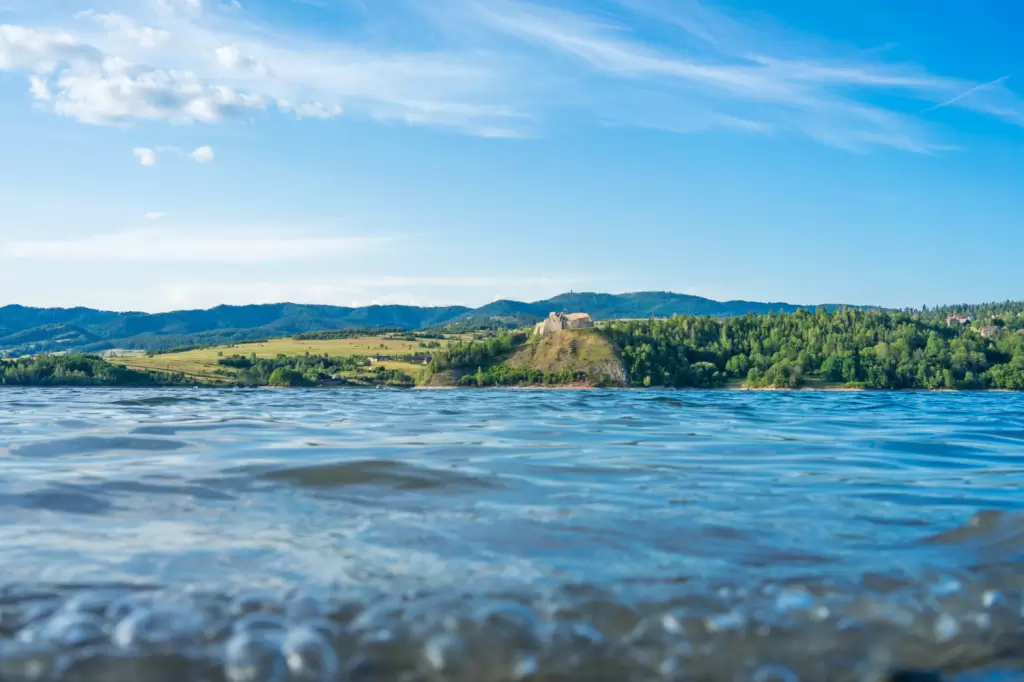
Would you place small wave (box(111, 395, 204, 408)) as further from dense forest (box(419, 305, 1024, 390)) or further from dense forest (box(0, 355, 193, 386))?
dense forest (box(419, 305, 1024, 390))

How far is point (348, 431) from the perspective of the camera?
2406 centimetres

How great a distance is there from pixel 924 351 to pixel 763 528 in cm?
19342

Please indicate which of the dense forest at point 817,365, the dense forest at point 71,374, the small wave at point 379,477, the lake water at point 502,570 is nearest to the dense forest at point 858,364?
the dense forest at point 817,365

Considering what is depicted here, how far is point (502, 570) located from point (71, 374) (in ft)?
382

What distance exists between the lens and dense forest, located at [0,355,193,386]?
9900 cm

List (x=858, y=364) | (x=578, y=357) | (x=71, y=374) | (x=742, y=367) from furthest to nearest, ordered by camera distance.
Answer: (x=742, y=367), (x=578, y=357), (x=858, y=364), (x=71, y=374)

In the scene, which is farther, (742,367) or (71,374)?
(742,367)

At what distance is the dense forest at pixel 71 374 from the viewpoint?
99000mm

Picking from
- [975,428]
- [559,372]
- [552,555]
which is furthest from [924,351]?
[552,555]

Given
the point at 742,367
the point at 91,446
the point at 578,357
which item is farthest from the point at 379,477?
the point at 742,367

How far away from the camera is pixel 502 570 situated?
26.1 feet

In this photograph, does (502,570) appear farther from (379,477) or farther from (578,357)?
(578,357)

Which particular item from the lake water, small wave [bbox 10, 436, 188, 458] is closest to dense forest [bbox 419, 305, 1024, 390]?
small wave [bbox 10, 436, 188, 458]

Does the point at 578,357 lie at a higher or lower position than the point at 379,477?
lower
